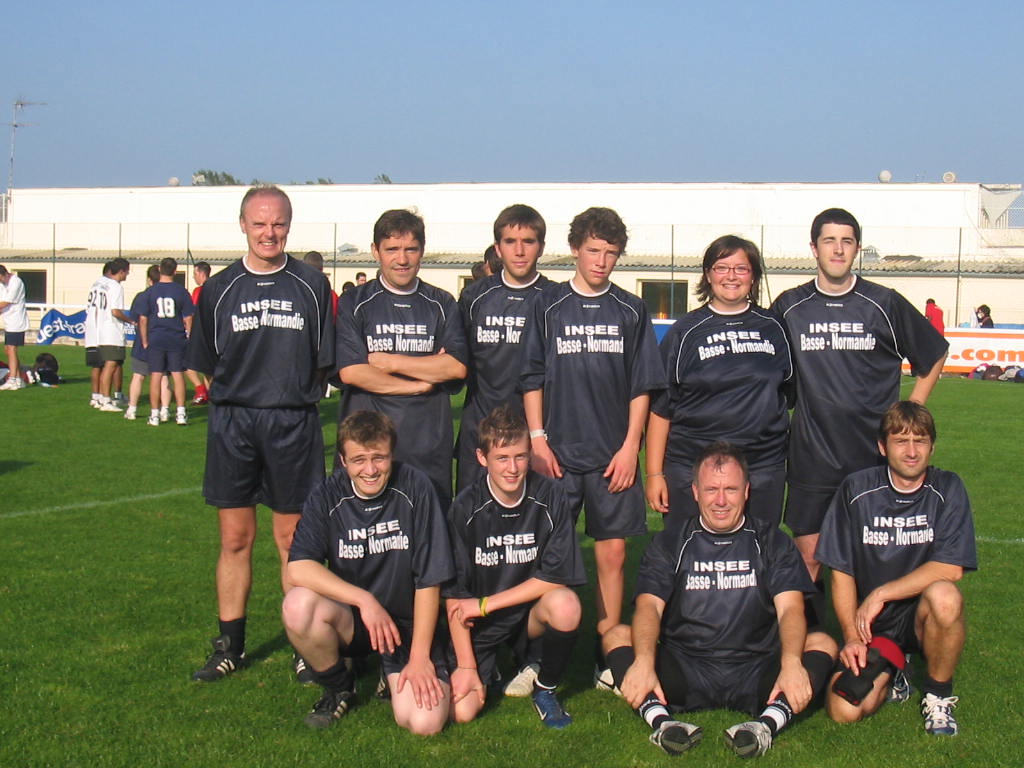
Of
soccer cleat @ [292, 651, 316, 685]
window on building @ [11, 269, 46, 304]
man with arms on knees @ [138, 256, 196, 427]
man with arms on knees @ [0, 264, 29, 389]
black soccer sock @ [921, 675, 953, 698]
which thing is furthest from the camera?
window on building @ [11, 269, 46, 304]

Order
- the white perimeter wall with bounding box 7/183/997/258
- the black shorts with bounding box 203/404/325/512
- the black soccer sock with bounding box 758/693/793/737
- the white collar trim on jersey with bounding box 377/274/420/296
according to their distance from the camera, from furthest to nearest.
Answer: the white perimeter wall with bounding box 7/183/997/258 < the white collar trim on jersey with bounding box 377/274/420/296 < the black shorts with bounding box 203/404/325/512 < the black soccer sock with bounding box 758/693/793/737

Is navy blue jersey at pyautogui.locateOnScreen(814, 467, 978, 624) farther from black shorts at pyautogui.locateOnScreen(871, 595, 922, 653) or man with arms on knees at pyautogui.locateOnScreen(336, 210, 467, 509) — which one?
man with arms on knees at pyautogui.locateOnScreen(336, 210, 467, 509)

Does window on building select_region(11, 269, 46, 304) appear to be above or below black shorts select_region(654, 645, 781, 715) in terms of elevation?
above

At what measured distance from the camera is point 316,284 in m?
5.09

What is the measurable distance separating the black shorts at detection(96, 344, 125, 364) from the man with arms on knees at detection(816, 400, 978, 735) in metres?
11.8

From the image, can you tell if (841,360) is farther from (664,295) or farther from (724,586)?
(664,295)

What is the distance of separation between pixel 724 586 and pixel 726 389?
903mm

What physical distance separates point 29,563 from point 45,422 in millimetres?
7209

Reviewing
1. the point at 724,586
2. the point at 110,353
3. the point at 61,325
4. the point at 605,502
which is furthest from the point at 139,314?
the point at 61,325

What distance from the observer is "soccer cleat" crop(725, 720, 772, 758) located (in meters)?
4.08

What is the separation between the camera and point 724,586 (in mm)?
4531

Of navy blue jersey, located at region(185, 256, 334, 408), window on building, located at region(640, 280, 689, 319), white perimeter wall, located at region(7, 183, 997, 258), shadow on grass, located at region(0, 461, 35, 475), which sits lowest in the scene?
shadow on grass, located at region(0, 461, 35, 475)

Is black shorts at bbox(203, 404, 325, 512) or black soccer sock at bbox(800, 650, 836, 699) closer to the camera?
black soccer sock at bbox(800, 650, 836, 699)

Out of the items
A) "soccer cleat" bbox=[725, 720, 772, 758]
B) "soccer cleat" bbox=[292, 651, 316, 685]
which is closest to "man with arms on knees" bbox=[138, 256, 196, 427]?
"soccer cleat" bbox=[292, 651, 316, 685]
